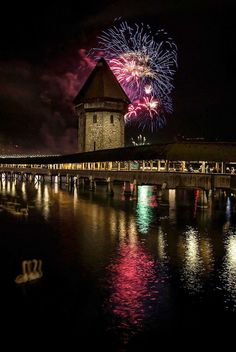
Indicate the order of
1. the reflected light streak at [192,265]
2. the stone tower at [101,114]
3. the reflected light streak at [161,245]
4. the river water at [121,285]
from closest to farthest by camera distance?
the river water at [121,285] < the reflected light streak at [192,265] < the reflected light streak at [161,245] < the stone tower at [101,114]

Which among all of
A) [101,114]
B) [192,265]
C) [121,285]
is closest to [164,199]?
[192,265]

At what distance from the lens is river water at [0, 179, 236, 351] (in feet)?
34.4

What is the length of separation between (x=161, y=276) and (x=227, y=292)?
8.60ft

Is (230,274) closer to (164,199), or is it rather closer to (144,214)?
(144,214)

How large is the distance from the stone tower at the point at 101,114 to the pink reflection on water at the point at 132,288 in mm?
44782

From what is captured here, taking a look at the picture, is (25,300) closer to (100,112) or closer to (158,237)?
(158,237)

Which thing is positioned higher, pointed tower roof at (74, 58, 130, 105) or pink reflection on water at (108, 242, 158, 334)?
pointed tower roof at (74, 58, 130, 105)

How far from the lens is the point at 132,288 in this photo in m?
13.6

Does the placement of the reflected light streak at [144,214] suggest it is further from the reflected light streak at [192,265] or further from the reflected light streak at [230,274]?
the reflected light streak at [230,274]

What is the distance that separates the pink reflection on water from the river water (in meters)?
0.03

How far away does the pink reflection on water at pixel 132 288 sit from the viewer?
11.3 metres

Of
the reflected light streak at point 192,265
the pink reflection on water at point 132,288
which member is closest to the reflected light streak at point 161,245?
the pink reflection on water at point 132,288

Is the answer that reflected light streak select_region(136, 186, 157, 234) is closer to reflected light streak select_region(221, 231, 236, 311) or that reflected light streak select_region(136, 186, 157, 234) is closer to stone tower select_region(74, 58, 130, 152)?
reflected light streak select_region(221, 231, 236, 311)

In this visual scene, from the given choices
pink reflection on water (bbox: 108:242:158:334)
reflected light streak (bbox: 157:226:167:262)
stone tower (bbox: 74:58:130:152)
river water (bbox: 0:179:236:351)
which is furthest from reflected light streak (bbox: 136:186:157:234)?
stone tower (bbox: 74:58:130:152)
